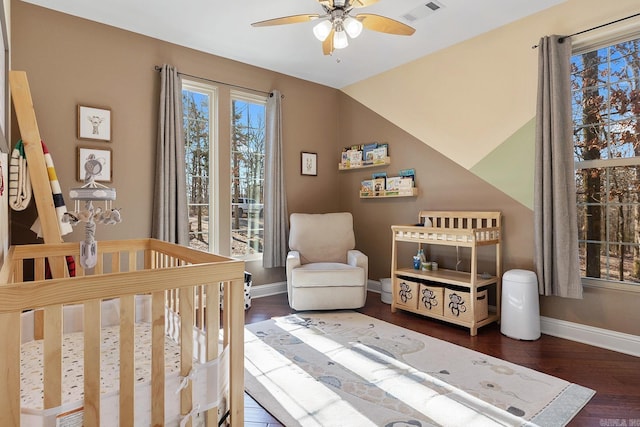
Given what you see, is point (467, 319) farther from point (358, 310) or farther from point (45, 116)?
point (45, 116)

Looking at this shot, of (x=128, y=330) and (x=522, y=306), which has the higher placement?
(x=128, y=330)

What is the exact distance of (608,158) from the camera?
105 inches

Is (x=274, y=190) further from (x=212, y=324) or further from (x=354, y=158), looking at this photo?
(x=212, y=324)

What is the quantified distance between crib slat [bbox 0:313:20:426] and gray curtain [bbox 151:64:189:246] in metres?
2.38

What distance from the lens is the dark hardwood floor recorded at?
176 cm

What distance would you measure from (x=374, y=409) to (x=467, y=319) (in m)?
1.42

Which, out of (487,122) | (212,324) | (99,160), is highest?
(487,122)

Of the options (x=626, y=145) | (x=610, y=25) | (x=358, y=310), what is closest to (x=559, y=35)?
(x=610, y=25)

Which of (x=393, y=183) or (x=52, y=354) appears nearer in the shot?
(x=52, y=354)

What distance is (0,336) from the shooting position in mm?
884

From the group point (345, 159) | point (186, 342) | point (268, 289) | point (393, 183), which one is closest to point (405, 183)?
point (393, 183)

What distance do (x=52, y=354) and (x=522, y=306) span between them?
2.84 m

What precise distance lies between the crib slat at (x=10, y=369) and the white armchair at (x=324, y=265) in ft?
8.12

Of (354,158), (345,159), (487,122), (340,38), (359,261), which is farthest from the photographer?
(345,159)
